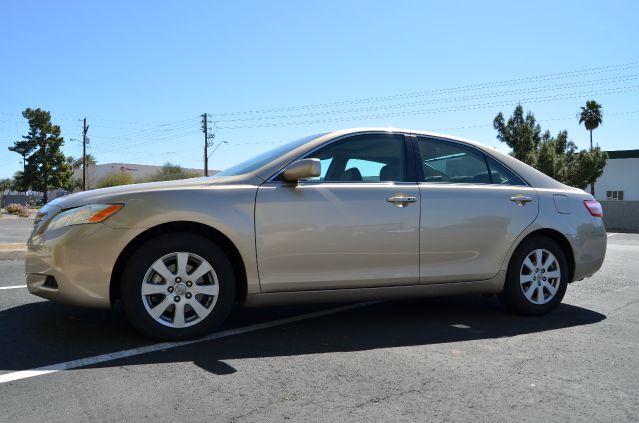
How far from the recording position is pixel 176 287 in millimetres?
3750

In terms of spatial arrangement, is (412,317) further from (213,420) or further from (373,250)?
(213,420)

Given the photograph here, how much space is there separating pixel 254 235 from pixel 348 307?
66.2 inches

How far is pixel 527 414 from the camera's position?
2777 mm

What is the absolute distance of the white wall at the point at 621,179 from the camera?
50.0m

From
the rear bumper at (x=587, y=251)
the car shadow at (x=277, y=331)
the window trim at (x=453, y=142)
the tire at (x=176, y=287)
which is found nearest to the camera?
the car shadow at (x=277, y=331)

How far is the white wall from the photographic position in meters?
50.0

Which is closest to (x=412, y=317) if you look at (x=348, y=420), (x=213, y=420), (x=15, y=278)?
(x=348, y=420)

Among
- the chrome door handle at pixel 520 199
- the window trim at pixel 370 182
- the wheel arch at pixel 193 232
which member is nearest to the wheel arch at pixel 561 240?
the chrome door handle at pixel 520 199

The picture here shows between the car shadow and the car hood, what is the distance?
0.94 m

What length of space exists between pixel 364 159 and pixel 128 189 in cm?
189

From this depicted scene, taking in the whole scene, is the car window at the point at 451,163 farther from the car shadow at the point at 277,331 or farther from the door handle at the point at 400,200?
the car shadow at the point at 277,331

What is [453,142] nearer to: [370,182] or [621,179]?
[370,182]

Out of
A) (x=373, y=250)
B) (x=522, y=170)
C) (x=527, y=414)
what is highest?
(x=522, y=170)

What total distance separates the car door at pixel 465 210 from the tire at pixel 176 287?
166cm
